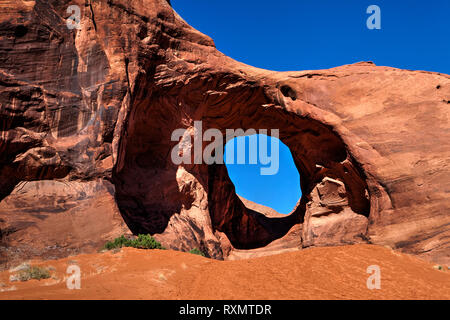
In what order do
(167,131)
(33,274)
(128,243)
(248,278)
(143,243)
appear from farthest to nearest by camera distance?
(167,131)
(143,243)
(128,243)
(33,274)
(248,278)

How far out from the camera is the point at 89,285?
246 inches

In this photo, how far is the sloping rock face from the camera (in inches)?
452

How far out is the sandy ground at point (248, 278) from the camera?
589 cm

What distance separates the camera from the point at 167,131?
55.4 ft

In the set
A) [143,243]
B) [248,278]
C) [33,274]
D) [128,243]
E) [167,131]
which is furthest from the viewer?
[167,131]

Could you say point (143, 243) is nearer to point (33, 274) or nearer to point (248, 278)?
point (33, 274)

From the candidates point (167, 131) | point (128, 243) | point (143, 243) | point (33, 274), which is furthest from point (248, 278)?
point (167, 131)

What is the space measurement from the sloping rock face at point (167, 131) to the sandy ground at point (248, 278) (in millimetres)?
3600

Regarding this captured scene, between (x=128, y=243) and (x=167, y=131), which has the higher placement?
(x=167, y=131)

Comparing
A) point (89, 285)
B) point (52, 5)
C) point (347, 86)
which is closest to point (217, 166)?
point (347, 86)

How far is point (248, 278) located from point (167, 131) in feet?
36.3

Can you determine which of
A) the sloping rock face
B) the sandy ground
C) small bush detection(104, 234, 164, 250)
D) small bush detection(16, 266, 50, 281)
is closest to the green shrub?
small bush detection(104, 234, 164, 250)

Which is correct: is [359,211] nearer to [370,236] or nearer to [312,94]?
[370,236]

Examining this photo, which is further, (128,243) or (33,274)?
(128,243)
